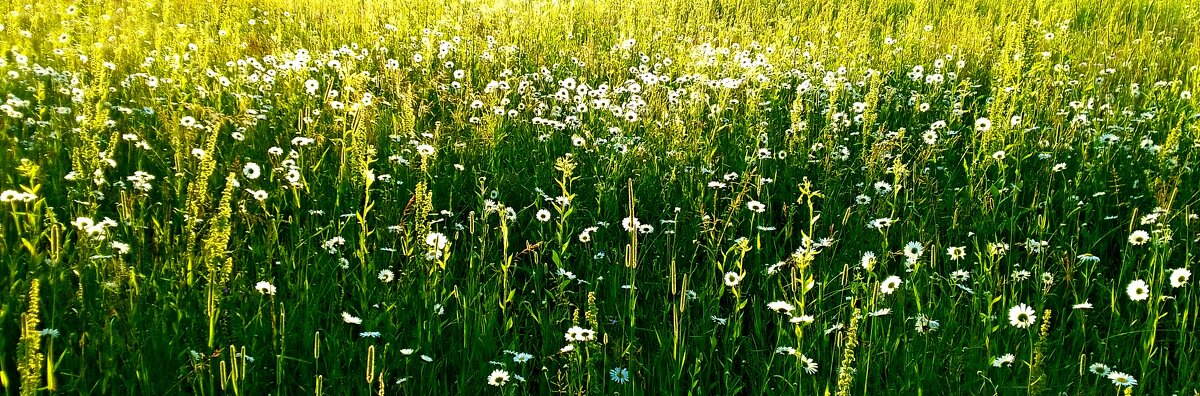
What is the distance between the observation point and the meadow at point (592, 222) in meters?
1.80

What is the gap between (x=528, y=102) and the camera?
4.20 metres

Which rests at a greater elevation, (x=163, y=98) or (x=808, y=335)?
(x=163, y=98)

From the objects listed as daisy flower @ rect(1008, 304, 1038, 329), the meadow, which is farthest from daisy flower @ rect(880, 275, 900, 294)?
daisy flower @ rect(1008, 304, 1038, 329)

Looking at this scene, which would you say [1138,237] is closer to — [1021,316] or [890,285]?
[1021,316]

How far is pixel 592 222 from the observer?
284cm

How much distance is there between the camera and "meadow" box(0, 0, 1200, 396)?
70.7 inches

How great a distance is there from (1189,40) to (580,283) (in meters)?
6.00

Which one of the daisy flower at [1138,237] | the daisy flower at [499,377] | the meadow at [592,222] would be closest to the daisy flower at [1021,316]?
the meadow at [592,222]

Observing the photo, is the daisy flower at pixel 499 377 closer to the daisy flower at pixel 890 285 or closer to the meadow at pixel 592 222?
the meadow at pixel 592 222

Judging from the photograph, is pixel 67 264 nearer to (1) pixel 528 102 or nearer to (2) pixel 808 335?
(2) pixel 808 335

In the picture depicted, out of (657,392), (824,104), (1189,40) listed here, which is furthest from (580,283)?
(1189,40)

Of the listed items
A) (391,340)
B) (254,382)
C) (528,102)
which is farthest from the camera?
(528,102)

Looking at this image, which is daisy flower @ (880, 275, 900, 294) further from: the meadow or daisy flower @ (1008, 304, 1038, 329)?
daisy flower @ (1008, 304, 1038, 329)

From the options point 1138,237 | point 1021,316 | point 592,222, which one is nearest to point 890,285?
point 1021,316
